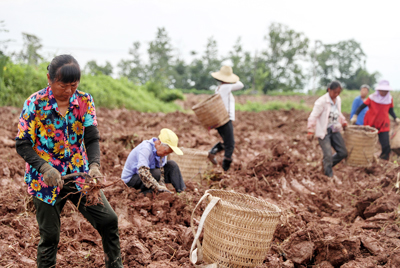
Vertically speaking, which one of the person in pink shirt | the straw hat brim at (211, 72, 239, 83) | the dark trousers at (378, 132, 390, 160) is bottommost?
the dark trousers at (378, 132, 390, 160)

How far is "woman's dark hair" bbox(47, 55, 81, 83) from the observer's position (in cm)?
231

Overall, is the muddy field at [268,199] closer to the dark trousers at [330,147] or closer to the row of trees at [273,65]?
the dark trousers at [330,147]

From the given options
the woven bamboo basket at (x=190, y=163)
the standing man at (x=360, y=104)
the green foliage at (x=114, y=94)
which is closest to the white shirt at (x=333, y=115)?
the standing man at (x=360, y=104)

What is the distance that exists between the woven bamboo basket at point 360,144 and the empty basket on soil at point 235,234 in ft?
14.7

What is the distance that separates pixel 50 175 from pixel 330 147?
17.0 ft

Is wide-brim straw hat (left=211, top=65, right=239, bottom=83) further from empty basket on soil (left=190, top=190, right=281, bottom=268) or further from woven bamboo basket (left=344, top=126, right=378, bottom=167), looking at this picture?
empty basket on soil (left=190, top=190, right=281, bottom=268)

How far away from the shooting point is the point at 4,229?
3.45 m

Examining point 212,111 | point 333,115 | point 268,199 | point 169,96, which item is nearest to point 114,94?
point 169,96

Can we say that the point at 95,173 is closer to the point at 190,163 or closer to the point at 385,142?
the point at 190,163

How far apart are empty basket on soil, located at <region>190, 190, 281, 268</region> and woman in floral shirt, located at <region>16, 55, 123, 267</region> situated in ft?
2.39

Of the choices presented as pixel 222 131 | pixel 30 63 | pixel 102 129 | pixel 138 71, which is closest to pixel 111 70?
pixel 138 71

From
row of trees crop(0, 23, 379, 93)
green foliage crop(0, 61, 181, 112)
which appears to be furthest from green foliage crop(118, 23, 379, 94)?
green foliage crop(0, 61, 181, 112)

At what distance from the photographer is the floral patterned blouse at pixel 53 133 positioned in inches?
92.4

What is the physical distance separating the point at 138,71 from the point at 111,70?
3.43m
